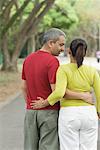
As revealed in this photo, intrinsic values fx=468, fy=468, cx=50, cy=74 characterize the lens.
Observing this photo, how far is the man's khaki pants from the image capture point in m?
4.54

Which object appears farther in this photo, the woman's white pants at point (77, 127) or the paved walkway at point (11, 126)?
the paved walkway at point (11, 126)

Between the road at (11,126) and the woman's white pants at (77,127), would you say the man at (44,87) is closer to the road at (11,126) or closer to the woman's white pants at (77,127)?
the woman's white pants at (77,127)

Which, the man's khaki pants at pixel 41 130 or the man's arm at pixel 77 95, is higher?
the man's arm at pixel 77 95

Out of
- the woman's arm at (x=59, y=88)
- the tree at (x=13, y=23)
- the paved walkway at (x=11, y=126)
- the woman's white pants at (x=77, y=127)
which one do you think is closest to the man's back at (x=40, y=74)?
the woman's arm at (x=59, y=88)

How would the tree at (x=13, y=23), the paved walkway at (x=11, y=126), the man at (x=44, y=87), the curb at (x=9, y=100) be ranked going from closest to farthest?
the man at (x=44, y=87)
the paved walkway at (x=11, y=126)
the curb at (x=9, y=100)
the tree at (x=13, y=23)

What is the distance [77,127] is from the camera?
4324 millimetres

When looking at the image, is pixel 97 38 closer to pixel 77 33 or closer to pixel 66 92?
pixel 77 33

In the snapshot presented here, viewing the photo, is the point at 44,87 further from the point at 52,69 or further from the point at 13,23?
the point at 13,23

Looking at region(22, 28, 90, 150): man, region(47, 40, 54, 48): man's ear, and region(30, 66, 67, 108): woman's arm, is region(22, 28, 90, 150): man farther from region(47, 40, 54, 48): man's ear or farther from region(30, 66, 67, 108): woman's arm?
region(30, 66, 67, 108): woman's arm

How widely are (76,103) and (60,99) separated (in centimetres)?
15

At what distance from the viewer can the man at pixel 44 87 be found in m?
4.53

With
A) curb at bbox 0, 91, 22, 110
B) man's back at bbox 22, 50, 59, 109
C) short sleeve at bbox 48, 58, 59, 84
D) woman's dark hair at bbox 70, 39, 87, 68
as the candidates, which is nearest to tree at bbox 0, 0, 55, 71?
curb at bbox 0, 91, 22, 110

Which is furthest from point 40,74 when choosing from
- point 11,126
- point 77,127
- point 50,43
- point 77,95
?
point 11,126

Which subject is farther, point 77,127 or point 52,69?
point 52,69
